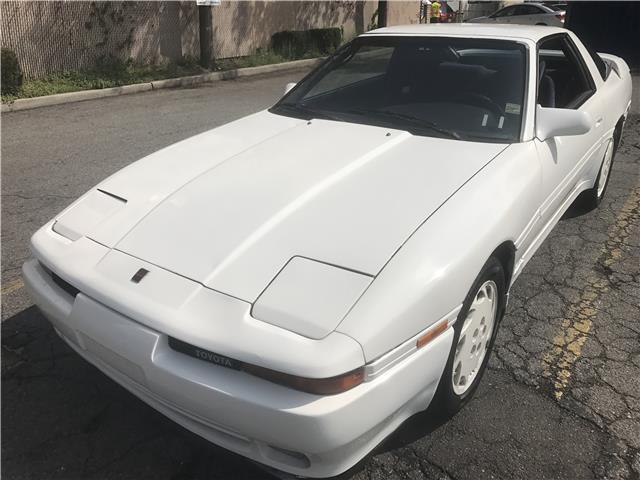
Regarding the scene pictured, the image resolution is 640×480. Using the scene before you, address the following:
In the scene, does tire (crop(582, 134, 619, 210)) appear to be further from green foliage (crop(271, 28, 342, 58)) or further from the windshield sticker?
green foliage (crop(271, 28, 342, 58))

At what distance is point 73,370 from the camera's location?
2643mm

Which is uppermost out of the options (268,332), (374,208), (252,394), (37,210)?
(374,208)

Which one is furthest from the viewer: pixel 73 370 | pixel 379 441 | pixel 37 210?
pixel 37 210

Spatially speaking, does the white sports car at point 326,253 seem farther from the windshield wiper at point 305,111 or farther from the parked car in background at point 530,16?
the parked car in background at point 530,16

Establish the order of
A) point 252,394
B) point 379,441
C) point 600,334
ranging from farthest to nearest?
1. point 600,334
2. point 379,441
3. point 252,394

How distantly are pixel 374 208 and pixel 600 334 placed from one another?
63.1 inches

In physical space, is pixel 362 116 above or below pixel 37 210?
above

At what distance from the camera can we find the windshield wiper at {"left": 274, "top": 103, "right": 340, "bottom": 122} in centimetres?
327

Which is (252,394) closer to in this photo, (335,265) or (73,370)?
(335,265)

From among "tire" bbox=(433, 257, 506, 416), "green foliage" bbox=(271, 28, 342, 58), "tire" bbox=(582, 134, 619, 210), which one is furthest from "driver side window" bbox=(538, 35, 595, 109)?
"green foliage" bbox=(271, 28, 342, 58)

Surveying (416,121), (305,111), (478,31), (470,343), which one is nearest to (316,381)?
(470,343)

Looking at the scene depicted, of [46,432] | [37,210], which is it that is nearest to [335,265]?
[46,432]

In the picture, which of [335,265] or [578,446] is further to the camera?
[578,446]

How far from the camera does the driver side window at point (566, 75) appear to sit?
373cm
